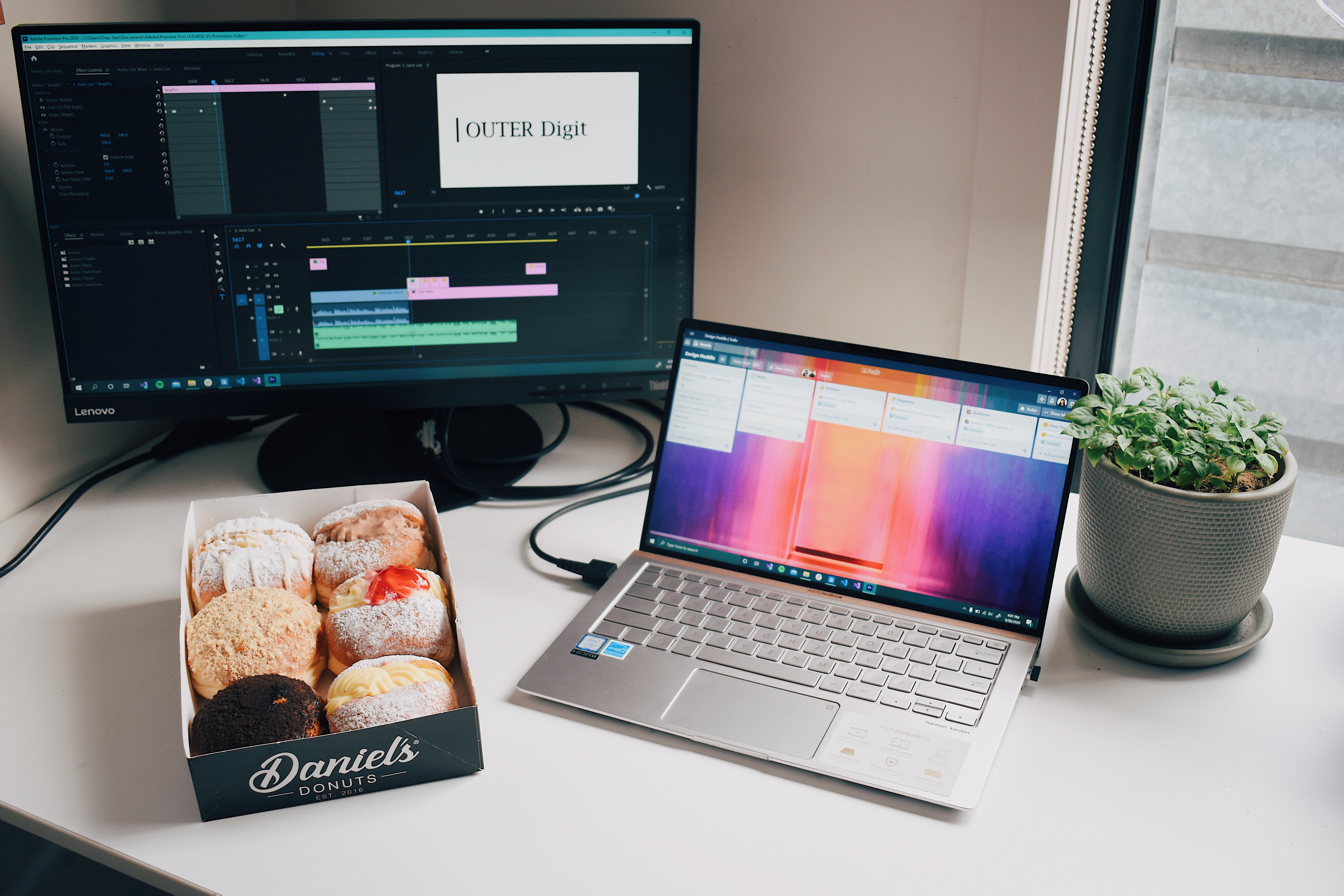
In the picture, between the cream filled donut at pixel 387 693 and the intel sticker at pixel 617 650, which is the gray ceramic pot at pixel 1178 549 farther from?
the cream filled donut at pixel 387 693

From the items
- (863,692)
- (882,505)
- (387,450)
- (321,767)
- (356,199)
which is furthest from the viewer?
(387,450)

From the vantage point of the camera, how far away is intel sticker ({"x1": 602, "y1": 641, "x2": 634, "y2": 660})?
80 centimetres

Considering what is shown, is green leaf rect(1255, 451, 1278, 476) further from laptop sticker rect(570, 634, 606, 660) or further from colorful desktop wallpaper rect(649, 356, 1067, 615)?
laptop sticker rect(570, 634, 606, 660)

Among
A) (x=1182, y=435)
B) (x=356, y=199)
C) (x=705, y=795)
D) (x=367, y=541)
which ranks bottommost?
(x=705, y=795)

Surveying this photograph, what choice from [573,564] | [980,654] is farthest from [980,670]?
[573,564]

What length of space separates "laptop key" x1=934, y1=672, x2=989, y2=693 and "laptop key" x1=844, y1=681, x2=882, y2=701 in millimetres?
49

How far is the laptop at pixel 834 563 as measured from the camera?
2.41ft

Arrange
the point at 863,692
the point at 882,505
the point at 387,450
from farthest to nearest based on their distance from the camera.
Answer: the point at 387,450 → the point at 882,505 → the point at 863,692

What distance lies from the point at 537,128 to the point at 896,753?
2.13ft

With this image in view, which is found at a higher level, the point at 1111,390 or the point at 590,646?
the point at 1111,390

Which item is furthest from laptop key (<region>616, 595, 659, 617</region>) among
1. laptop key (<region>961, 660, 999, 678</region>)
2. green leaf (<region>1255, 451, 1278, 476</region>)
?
green leaf (<region>1255, 451, 1278, 476</region>)

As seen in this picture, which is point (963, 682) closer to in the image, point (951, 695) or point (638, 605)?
point (951, 695)

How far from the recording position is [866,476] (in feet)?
2.82

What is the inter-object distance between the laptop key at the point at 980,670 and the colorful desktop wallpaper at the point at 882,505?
61mm
